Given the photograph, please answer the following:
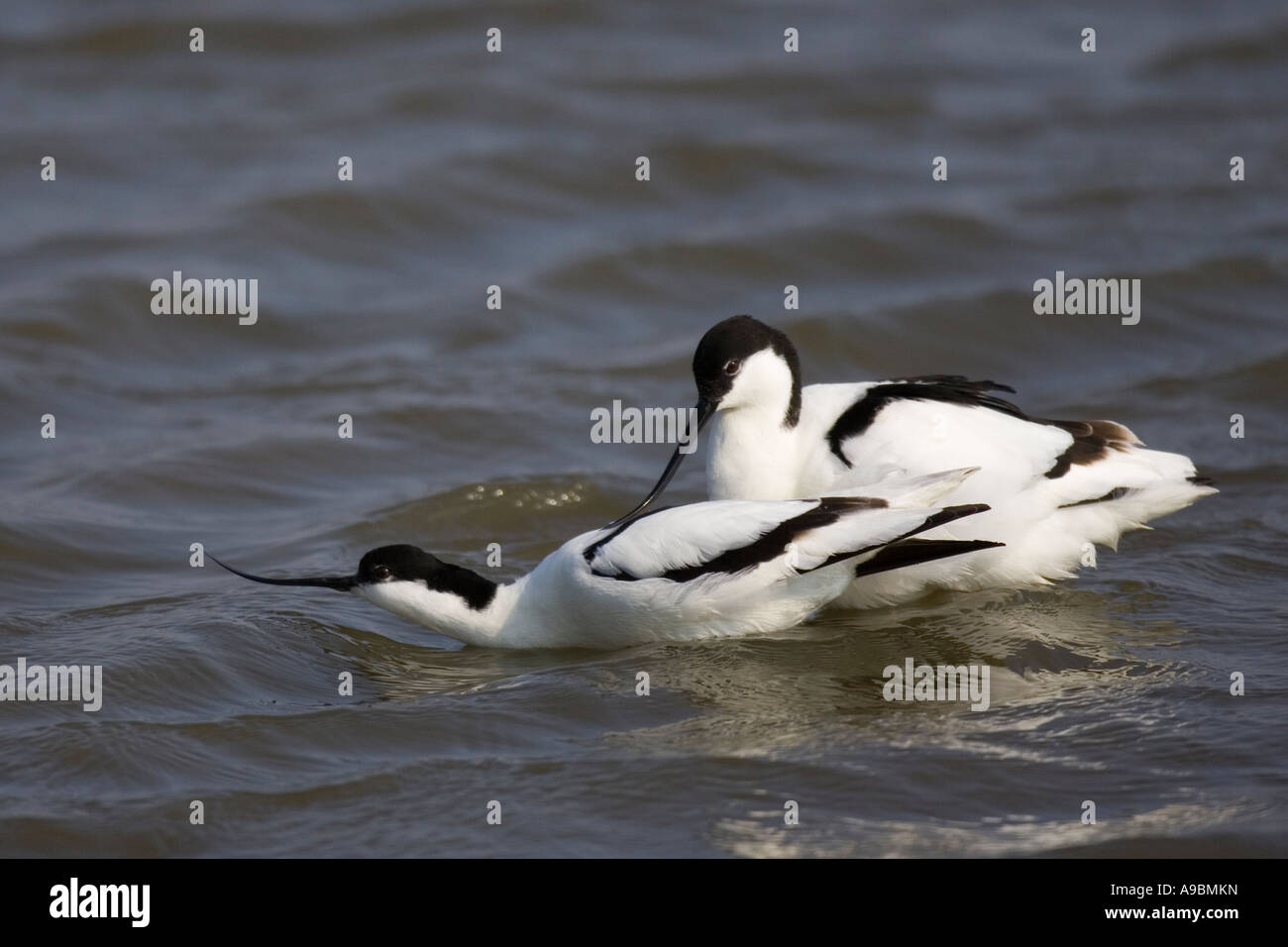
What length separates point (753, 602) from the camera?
6625 millimetres

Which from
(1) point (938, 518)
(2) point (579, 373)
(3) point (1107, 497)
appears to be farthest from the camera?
(2) point (579, 373)

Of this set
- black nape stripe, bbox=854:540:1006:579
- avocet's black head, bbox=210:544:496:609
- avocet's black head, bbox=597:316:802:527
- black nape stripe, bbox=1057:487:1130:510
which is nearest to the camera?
black nape stripe, bbox=854:540:1006:579

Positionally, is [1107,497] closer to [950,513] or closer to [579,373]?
[950,513]

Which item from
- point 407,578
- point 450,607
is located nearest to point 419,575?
point 407,578

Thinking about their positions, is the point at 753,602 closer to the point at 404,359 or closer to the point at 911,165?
the point at 404,359

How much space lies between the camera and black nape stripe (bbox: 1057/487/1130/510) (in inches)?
279

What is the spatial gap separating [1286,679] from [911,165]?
29.7 feet

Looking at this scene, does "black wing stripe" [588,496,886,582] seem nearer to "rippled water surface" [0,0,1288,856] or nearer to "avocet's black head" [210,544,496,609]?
"rippled water surface" [0,0,1288,856]

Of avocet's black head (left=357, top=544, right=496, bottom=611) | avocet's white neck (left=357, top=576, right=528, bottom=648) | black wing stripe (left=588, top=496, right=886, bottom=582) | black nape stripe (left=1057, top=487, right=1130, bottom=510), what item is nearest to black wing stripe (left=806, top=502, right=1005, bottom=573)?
black wing stripe (left=588, top=496, right=886, bottom=582)

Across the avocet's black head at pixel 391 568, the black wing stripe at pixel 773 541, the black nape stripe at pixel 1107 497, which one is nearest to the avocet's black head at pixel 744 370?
the black wing stripe at pixel 773 541

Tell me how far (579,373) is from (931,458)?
14.3ft

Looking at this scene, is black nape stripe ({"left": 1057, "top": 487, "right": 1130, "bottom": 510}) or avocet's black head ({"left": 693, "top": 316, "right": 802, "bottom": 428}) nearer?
avocet's black head ({"left": 693, "top": 316, "right": 802, "bottom": 428})

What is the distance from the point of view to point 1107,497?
712 centimetres

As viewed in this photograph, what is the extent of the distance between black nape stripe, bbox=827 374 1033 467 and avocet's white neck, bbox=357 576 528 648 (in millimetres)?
1457
